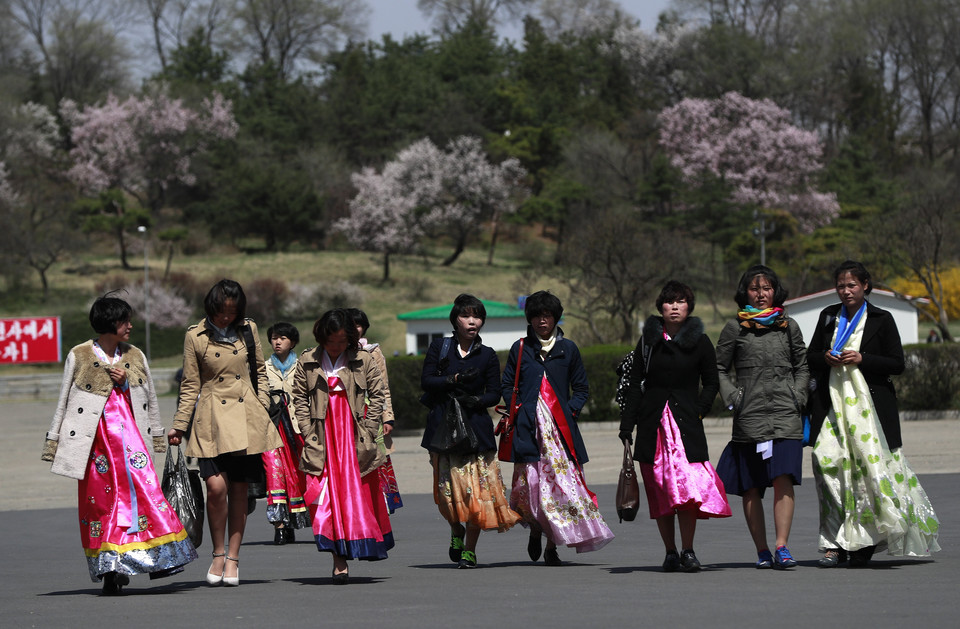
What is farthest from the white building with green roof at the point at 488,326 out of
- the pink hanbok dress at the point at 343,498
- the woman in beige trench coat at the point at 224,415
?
the woman in beige trench coat at the point at 224,415

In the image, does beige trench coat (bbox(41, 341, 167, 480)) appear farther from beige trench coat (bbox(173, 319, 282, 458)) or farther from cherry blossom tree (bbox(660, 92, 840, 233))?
cherry blossom tree (bbox(660, 92, 840, 233))

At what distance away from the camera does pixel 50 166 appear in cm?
7312

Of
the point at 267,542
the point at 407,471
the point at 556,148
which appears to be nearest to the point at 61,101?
the point at 556,148

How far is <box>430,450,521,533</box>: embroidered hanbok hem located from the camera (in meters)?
8.00

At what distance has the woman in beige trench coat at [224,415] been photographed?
7.22 m

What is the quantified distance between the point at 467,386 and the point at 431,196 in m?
60.0

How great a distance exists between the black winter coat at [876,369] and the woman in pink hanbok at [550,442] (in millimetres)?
1419

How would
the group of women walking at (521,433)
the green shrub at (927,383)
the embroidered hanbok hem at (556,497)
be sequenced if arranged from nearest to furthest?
1. the group of women walking at (521,433)
2. the embroidered hanbok hem at (556,497)
3. the green shrub at (927,383)

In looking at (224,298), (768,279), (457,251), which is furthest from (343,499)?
(457,251)

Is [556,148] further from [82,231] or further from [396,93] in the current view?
[82,231]

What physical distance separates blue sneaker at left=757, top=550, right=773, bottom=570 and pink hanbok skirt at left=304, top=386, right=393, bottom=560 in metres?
2.16

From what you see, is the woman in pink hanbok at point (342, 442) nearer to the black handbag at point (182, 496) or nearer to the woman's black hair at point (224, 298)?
the woman's black hair at point (224, 298)

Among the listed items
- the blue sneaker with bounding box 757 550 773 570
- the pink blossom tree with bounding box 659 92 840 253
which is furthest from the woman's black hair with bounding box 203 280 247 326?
the pink blossom tree with bounding box 659 92 840 253

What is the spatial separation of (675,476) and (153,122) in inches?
2670
